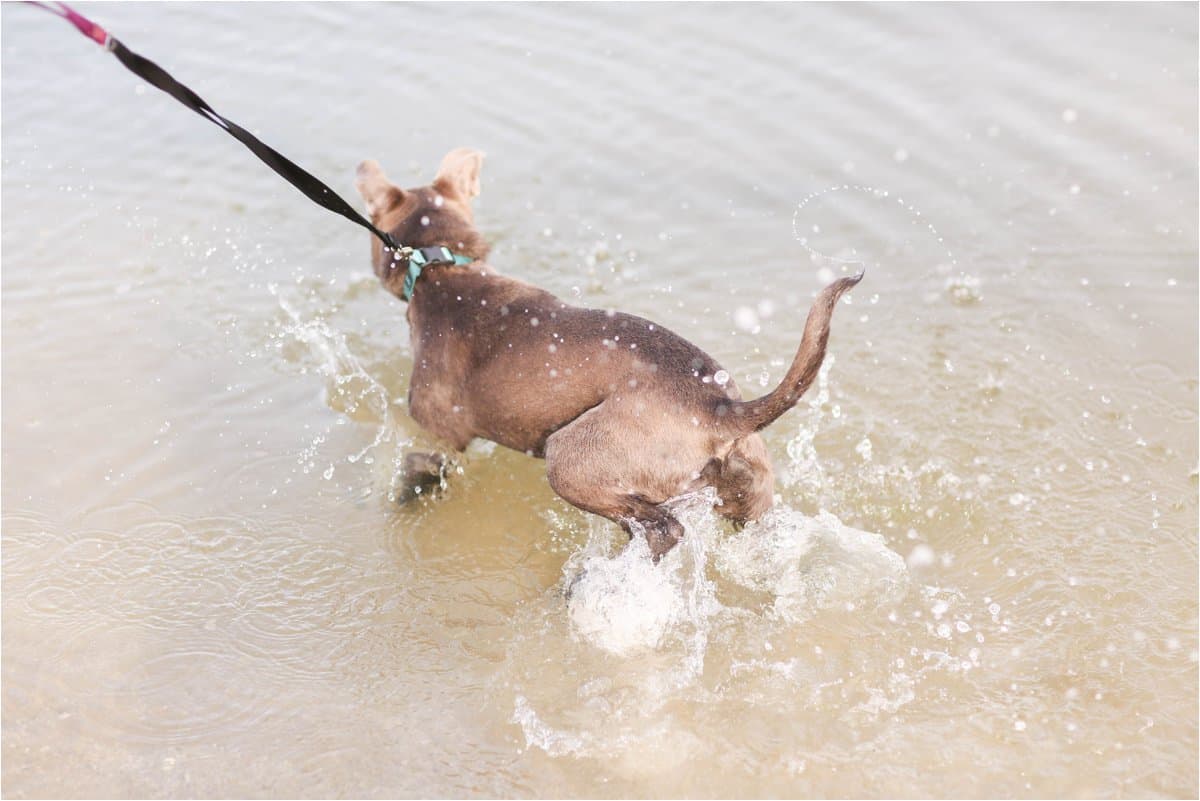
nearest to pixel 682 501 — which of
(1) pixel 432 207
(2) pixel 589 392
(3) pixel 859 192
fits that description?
(2) pixel 589 392

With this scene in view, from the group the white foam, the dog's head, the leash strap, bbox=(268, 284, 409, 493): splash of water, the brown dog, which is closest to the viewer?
the leash strap

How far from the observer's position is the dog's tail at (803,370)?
333cm

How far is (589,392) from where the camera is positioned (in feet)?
13.1

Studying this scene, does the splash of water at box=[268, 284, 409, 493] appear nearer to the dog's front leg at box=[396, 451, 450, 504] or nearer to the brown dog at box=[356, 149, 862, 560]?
the dog's front leg at box=[396, 451, 450, 504]

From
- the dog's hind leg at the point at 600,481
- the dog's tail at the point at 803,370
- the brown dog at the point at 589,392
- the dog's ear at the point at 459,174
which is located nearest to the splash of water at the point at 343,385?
the brown dog at the point at 589,392

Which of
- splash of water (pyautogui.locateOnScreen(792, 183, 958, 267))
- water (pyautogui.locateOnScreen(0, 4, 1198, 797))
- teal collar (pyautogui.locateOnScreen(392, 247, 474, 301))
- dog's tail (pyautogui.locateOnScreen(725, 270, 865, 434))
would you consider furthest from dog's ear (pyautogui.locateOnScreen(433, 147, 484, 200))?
splash of water (pyautogui.locateOnScreen(792, 183, 958, 267))

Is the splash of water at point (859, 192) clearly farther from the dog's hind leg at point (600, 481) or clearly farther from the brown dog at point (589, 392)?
the dog's hind leg at point (600, 481)

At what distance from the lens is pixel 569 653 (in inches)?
163

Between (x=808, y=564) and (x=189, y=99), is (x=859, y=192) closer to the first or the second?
(x=808, y=564)

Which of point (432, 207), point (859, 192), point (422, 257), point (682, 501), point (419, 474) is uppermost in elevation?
point (859, 192)

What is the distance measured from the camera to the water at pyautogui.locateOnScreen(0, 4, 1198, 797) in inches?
150

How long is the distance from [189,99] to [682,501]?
87.8 inches

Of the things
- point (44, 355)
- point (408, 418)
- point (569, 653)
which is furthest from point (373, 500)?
point (44, 355)

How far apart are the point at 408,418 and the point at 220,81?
5212 millimetres
